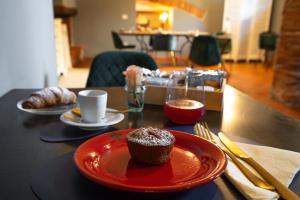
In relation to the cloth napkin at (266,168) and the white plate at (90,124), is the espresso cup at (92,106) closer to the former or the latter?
the white plate at (90,124)

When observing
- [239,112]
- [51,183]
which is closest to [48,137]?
[51,183]

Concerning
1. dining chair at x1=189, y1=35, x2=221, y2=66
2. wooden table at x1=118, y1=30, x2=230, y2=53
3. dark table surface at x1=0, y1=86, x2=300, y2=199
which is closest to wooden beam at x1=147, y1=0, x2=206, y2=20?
wooden table at x1=118, y1=30, x2=230, y2=53

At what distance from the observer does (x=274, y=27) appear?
712 cm

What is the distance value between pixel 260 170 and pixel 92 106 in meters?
0.45

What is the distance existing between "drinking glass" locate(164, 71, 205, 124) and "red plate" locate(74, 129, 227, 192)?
7.0 inches

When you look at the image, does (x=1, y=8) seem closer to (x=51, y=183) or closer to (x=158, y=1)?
(x=51, y=183)

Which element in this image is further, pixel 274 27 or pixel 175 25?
pixel 175 25

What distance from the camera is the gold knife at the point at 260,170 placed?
49cm

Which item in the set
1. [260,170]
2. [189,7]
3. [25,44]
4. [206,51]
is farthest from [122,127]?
[189,7]

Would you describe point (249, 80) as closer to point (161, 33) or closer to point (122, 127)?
point (161, 33)

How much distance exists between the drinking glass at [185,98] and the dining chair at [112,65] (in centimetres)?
69

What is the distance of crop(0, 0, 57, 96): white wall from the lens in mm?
1192

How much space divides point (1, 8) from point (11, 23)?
0.43ft

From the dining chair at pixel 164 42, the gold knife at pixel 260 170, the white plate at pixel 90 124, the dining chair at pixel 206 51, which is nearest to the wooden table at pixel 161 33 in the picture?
the dining chair at pixel 164 42
